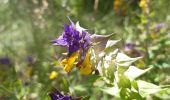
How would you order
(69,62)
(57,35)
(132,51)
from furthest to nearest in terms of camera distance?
1. (57,35)
2. (132,51)
3. (69,62)

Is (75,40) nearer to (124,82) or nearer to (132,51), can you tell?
(124,82)

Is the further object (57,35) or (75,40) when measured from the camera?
(57,35)

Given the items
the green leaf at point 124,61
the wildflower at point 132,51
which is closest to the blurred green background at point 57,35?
the wildflower at point 132,51

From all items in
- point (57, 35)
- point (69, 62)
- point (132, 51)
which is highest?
point (57, 35)

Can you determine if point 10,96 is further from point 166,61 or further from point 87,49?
point 166,61

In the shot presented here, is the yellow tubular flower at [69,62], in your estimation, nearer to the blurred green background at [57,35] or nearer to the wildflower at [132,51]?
the blurred green background at [57,35]

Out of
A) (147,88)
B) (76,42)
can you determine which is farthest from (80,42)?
(147,88)

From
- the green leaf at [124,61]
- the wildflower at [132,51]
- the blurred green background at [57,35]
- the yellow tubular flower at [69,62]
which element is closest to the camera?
the yellow tubular flower at [69,62]

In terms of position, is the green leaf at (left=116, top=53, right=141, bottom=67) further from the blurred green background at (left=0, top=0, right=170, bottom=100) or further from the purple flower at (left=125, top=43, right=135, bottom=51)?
the purple flower at (left=125, top=43, right=135, bottom=51)

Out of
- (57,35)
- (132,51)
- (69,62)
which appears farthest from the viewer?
(57,35)
